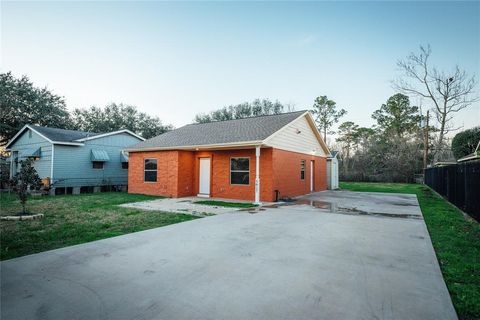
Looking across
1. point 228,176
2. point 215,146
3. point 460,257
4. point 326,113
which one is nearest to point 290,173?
point 228,176

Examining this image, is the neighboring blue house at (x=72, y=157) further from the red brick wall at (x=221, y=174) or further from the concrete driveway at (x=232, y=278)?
the concrete driveway at (x=232, y=278)

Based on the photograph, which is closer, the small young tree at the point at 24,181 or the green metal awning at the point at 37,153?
the small young tree at the point at 24,181

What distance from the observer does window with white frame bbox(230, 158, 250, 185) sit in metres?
12.3

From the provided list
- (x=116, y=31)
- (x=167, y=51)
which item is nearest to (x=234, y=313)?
(x=116, y=31)

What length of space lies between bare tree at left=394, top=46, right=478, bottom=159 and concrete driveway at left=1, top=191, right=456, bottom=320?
72.3 ft

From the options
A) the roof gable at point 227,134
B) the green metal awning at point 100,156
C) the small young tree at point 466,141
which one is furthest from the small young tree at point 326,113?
the green metal awning at point 100,156

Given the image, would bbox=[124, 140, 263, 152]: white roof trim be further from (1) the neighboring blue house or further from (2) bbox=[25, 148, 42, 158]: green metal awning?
(2) bbox=[25, 148, 42, 158]: green metal awning

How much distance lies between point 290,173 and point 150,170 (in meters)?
8.40

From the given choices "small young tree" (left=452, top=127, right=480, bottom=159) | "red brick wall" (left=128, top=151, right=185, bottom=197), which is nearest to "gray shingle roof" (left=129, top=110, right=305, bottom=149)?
"red brick wall" (left=128, top=151, right=185, bottom=197)

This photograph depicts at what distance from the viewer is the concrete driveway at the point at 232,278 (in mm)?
2436

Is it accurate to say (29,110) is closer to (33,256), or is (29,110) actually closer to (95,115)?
(95,115)

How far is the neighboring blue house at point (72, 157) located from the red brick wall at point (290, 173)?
36.7 ft

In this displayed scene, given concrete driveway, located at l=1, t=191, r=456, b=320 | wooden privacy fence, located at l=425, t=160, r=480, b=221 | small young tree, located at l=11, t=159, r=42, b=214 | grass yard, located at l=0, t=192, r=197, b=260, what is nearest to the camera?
concrete driveway, located at l=1, t=191, r=456, b=320

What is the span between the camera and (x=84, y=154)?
1734 centimetres
